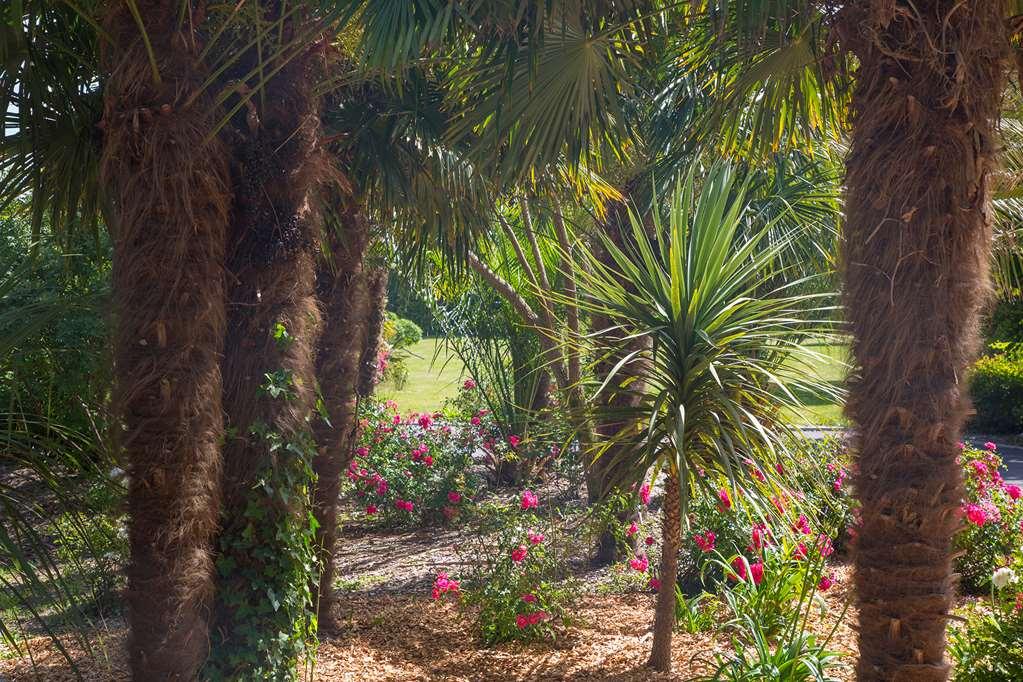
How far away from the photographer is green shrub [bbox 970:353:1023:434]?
1700 centimetres

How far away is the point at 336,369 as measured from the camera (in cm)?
667

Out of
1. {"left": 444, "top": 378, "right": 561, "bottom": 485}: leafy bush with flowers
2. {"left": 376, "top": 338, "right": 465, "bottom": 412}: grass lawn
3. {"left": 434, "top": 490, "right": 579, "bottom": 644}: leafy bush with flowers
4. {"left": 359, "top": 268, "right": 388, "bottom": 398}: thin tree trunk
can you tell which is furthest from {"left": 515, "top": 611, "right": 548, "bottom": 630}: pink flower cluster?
{"left": 376, "top": 338, "right": 465, "bottom": 412}: grass lawn

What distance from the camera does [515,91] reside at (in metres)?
5.21

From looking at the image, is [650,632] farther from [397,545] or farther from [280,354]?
[397,545]

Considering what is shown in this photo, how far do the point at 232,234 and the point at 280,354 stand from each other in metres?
0.63

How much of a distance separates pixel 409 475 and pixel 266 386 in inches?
259

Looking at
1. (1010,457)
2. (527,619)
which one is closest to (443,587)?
(527,619)

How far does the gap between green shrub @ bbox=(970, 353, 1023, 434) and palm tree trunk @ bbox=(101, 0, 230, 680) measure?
15655 millimetres

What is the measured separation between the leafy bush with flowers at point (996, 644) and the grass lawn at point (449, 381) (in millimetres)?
1168

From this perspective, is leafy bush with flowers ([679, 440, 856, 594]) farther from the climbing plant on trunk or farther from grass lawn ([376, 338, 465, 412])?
grass lawn ([376, 338, 465, 412])

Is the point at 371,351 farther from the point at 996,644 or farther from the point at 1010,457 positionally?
the point at 1010,457

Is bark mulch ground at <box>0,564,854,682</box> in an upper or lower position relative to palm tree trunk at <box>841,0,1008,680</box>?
lower

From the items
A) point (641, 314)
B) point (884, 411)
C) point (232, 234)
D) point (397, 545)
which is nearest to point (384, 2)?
point (232, 234)

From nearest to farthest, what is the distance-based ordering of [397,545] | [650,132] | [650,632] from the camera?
[650,632], [650,132], [397,545]
